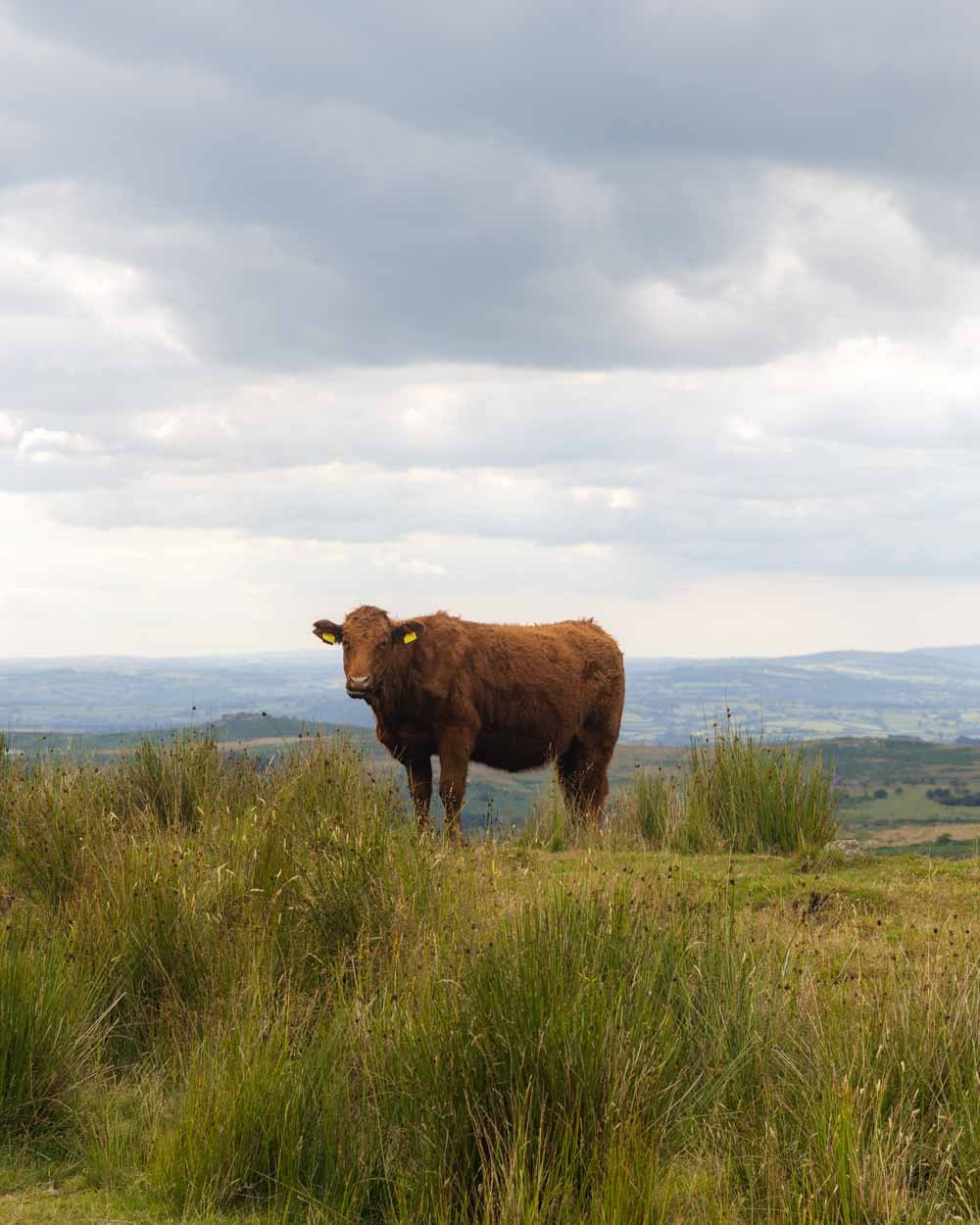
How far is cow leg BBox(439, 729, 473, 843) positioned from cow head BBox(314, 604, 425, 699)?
0.89 meters

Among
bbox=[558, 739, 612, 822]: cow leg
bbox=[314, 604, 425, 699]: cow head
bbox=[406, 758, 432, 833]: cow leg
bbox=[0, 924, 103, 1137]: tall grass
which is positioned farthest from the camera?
bbox=[558, 739, 612, 822]: cow leg

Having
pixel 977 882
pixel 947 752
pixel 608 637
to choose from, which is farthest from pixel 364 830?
pixel 947 752

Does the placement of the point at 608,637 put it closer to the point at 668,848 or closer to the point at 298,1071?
the point at 668,848

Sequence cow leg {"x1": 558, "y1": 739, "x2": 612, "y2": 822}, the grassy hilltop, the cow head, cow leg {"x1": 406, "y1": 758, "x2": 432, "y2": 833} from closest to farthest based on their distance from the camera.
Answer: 1. the grassy hilltop
2. the cow head
3. cow leg {"x1": 406, "y1": 758, "x2": 432, "y2": 833}
4. cow leg {"x1": 558, "y1": 739, "x2": 612, "y2": 822}

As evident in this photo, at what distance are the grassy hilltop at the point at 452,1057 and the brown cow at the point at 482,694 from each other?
410cm

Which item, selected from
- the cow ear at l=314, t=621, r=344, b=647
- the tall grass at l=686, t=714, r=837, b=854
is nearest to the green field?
the tall grass at l=686, t=714, r=837, b=854

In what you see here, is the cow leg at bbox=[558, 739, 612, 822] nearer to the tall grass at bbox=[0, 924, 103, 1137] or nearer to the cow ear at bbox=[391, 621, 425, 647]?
the cow ear at bbox=[391, 621, 425, 647]

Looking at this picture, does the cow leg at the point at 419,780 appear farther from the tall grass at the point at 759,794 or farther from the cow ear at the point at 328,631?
the tall grass at the point at 759,794

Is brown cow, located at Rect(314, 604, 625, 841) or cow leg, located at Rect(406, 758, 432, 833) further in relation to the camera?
cow leg, located at Rect(406, 758, 432, 833)

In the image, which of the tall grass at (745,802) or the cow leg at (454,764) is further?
the cow leg at (454,764)

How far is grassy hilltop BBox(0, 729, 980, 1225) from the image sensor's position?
3836 mm

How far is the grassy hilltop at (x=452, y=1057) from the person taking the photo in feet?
12.6

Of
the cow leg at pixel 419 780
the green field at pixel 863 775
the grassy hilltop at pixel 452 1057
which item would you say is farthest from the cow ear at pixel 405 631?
the grassy hilltop at pixel 452 1057

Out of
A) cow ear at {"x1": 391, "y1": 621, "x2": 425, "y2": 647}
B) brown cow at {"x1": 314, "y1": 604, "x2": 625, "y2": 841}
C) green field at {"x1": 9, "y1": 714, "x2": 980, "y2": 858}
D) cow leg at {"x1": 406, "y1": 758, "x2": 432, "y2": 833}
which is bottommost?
green field at {"x1": 9, "y1": 714, "x2": 980, "y2": 858}
